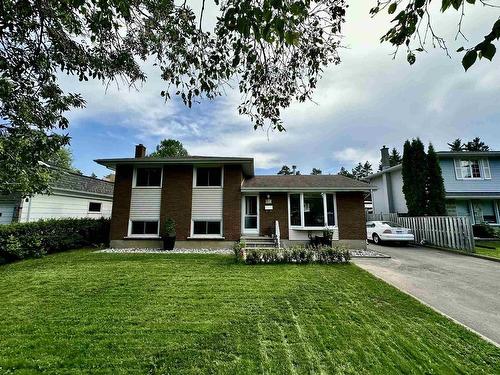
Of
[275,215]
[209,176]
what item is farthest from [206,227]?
[275,215]

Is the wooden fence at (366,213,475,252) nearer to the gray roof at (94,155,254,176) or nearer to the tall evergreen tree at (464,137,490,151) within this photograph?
the gray roof at (94,155,254,176)

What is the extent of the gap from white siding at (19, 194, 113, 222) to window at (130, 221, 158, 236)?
15.8 ft

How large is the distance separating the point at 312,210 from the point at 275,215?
233 cm

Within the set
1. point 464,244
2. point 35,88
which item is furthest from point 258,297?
point 464,244

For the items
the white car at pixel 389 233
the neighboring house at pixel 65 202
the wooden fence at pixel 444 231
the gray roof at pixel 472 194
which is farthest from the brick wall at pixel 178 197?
the gray roof at pixel 472 194

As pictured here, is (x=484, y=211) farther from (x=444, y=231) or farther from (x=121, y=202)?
(x=121, y=202)

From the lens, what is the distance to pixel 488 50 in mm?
1896

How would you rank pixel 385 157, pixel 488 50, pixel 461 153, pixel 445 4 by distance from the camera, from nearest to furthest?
pixel 488 50 < pixel 445 4 < pixel 461 153 < pixel 385 157

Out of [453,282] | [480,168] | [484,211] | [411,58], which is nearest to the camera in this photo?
[411,58]

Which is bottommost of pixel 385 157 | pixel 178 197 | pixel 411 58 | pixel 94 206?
pixel 94 206

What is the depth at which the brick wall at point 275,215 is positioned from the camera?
14.8 meters

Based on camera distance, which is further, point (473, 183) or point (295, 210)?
point (473, 183)

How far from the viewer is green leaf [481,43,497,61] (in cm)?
188

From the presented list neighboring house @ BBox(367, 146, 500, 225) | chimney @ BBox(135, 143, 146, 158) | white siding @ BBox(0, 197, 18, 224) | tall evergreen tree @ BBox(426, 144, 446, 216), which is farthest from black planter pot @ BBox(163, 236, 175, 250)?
neighboring house @ BBox(367, 146, 500, 225)
